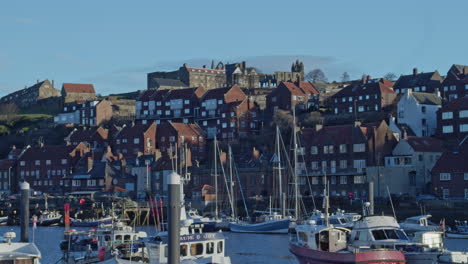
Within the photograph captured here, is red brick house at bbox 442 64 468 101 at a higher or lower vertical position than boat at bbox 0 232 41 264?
higher

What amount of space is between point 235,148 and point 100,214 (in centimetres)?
2444

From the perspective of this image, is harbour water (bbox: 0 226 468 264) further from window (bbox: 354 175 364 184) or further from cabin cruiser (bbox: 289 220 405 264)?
window (bbox: 354 175 364 184)

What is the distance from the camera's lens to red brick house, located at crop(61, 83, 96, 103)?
15775 cm

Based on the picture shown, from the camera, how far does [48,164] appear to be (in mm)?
117750

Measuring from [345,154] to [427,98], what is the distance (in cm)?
1930

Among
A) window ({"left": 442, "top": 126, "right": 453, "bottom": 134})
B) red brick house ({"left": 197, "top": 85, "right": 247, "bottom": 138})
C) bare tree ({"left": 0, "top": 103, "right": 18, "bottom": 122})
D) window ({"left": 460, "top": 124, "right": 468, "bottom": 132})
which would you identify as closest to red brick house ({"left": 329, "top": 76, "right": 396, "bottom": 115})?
window ({"left": 442, "top": 126, "right": 453, "bottom": 134})

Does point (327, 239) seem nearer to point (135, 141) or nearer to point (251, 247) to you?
point (251, 247)

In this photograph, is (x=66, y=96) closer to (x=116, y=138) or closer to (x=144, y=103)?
(x=144, y=103)

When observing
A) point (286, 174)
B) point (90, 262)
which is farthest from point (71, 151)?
point (90, 262)

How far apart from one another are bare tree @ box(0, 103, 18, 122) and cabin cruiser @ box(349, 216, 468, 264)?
124 metres

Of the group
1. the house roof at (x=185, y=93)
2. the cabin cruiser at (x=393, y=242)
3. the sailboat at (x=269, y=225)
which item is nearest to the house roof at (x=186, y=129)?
the house roof at (x=185, y=93)

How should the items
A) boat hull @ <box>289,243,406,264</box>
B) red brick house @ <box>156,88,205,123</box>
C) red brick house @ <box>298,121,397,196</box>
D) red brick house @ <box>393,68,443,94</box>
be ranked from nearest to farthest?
boat hull @ <box>289,243,406,264</box>
red brick house @ <box>298,121,397,196</box>
red brick house @ <box>393,68,443,94</box>
red brick house @ <box>156,88,205,123</box>

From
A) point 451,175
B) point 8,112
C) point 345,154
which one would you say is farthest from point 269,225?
point 8,112

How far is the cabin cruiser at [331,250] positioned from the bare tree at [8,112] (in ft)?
393
